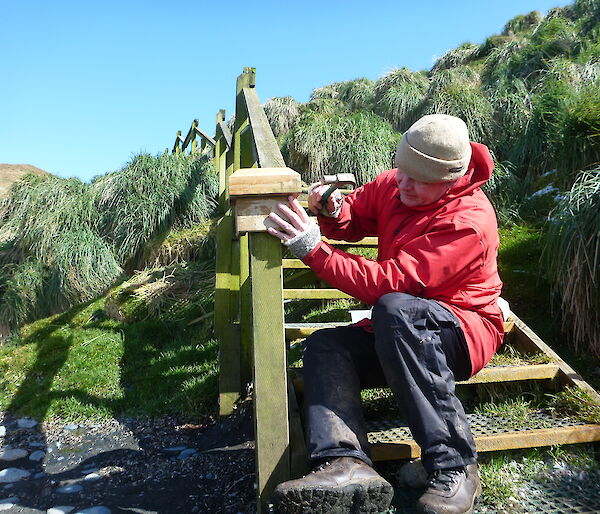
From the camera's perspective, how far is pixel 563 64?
24.8ft

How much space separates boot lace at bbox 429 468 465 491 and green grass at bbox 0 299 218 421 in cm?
257

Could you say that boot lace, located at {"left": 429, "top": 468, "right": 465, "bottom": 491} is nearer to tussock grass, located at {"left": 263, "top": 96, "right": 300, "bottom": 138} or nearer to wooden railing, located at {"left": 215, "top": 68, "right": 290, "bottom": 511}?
wooden railing, located at {"left": 215, "top": 68, "right": 290, "bottom": 511}

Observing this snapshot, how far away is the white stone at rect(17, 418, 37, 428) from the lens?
4.52 metres

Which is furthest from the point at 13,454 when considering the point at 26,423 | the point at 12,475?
the point at 26,423

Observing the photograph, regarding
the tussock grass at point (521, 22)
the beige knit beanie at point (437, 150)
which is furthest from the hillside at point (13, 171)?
the beige knit beanie at point (437, 150)

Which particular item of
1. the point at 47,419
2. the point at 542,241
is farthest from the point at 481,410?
the point at 47,419

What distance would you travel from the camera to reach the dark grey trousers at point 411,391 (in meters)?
2.08

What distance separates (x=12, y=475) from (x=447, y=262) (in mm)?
3221

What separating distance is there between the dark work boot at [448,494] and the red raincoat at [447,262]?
1.48ft

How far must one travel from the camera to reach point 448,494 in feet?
6.68

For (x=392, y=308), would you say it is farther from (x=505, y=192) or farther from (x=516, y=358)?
(x=505, y=192)

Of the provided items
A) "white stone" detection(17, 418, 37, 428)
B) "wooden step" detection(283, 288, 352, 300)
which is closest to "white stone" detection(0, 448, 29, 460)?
"white stone" detection(17, 418, 37, 428)

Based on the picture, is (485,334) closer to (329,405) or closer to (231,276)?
(329,405)

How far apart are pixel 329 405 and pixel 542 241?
3326mm
